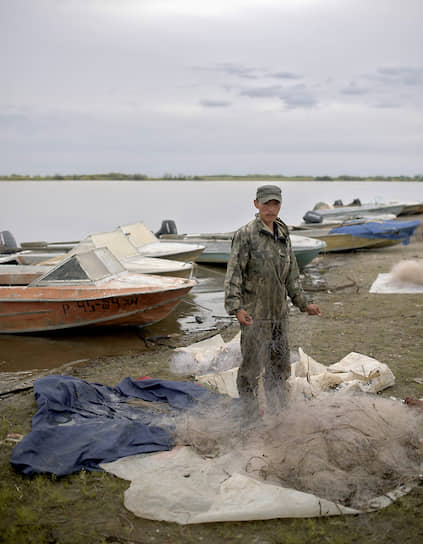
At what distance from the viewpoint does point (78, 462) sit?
3918 mm

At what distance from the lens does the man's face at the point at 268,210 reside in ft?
13.7

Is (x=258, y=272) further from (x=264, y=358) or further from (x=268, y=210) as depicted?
(x=264, y=358)

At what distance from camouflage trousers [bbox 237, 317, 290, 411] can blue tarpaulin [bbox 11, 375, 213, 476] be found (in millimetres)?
689

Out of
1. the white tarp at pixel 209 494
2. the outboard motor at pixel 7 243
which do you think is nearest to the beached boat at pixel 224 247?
the outboard motor at pixel 7 243

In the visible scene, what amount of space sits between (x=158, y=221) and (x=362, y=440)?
134ft

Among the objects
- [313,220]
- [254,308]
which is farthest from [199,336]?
[313,220]

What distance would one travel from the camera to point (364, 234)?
18.3 metres

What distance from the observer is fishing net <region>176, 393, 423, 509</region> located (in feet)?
11.3

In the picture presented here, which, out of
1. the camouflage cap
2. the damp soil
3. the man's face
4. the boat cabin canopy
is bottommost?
the damp soil

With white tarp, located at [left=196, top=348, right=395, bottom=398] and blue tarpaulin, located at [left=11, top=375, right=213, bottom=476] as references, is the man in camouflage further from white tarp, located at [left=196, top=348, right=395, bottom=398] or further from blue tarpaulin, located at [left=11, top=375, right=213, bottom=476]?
blue tarpaulin, located at [left=11, top=375, right=213, bottom=476]

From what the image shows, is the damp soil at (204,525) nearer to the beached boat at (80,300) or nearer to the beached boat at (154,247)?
the beached boat at (80,300)

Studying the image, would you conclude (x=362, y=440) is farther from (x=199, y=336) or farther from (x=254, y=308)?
(x=199, y=336)

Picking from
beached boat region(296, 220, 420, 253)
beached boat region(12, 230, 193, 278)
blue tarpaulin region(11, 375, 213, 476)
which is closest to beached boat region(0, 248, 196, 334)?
beached boat region(12, 230, 193, 278)

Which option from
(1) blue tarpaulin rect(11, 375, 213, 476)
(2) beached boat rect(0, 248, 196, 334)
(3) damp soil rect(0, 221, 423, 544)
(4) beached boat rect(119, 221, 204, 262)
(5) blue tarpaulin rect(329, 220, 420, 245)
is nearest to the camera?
(3) damp soil rect(0, 221, 423, 544)
